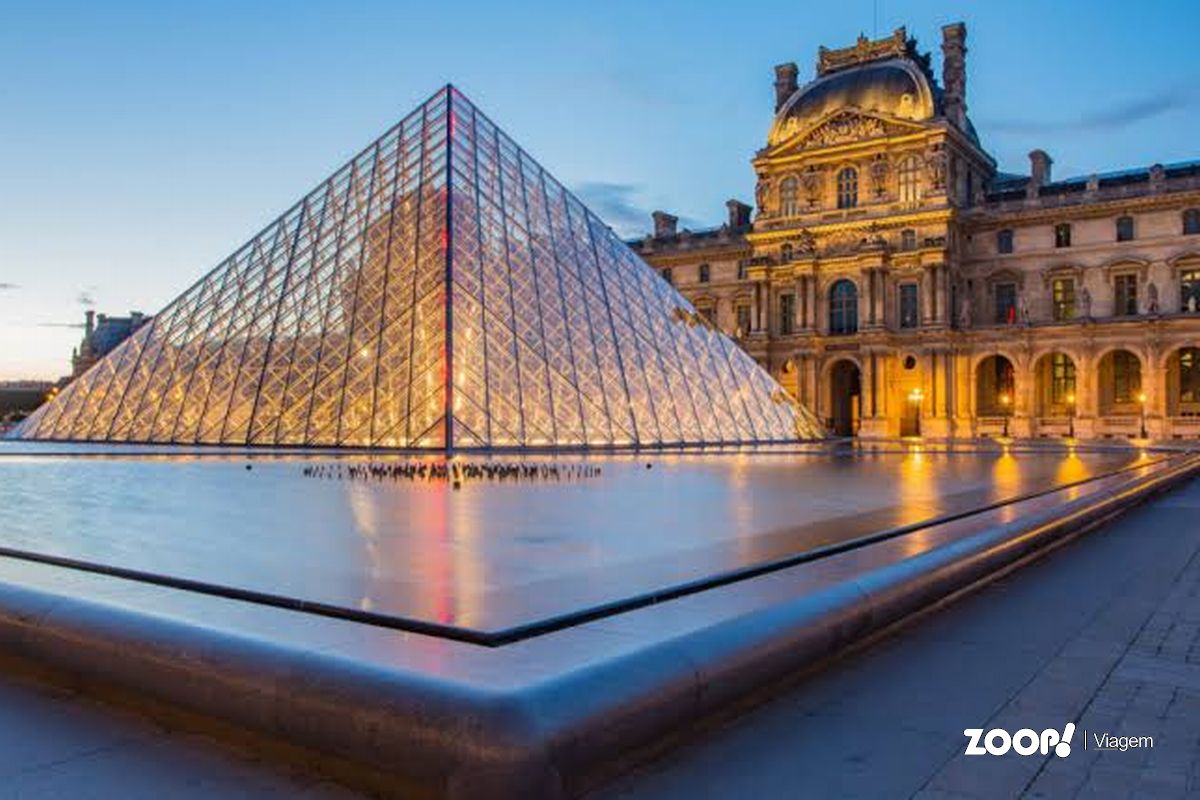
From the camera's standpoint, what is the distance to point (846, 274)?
Answer: 49.9m

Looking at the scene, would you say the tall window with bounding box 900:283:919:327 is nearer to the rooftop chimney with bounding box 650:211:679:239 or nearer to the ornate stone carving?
the ornate stone carving

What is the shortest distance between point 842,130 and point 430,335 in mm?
33239

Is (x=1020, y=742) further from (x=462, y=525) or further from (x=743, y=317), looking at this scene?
(x=743, y=317)

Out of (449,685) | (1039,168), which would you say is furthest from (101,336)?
(449,685)

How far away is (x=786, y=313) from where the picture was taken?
172 ft

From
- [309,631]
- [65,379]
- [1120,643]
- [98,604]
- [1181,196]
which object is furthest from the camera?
[65,379]

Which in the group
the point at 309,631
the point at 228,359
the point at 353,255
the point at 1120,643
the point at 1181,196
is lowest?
the point at 1120,643

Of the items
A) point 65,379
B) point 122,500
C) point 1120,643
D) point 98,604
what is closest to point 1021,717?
point 1120,643

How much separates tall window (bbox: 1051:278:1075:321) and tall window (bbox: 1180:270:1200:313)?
4.34 m

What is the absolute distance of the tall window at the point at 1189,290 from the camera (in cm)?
4419

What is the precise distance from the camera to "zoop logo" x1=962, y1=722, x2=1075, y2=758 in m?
3.19

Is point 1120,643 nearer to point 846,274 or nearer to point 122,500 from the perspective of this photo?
point 122,500

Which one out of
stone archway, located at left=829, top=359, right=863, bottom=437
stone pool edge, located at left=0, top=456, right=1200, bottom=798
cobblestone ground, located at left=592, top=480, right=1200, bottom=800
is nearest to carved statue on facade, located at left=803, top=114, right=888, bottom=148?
stone archway, located at left=829, top=359, right=863, bottom=437

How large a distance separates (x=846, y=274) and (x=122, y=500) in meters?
43.6
